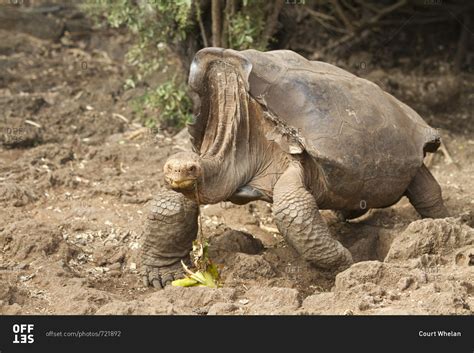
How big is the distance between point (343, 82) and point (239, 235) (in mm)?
1310

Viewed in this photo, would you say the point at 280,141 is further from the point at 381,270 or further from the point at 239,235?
the point at 381,270

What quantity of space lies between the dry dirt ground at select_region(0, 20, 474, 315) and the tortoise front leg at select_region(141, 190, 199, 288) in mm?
145

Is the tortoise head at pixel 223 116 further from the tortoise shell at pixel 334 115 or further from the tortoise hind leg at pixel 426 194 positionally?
the tortoise hind leg at pixel 426 194

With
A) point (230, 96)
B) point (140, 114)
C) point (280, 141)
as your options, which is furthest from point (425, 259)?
point (140, 114)

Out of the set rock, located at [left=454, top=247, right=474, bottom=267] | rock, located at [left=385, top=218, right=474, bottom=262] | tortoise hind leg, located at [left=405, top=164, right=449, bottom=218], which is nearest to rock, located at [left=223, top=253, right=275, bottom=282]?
rock, located at [left=385, top=218, right=474, bottom=262]

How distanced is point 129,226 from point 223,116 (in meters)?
1.43

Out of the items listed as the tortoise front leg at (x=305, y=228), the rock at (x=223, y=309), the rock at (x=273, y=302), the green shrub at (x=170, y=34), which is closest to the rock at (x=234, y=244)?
the tortoise front leg at (x=305, y=228)

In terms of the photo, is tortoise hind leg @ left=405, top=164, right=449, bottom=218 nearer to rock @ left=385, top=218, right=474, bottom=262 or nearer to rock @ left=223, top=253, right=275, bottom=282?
rock @ left=385, top=218, right=474, bottom=262

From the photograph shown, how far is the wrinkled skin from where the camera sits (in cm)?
504

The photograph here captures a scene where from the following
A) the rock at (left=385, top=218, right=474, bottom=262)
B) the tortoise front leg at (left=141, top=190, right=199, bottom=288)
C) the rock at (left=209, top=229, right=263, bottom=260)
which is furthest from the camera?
the rock at (left=209, top=229, right=263, bottom=260)
